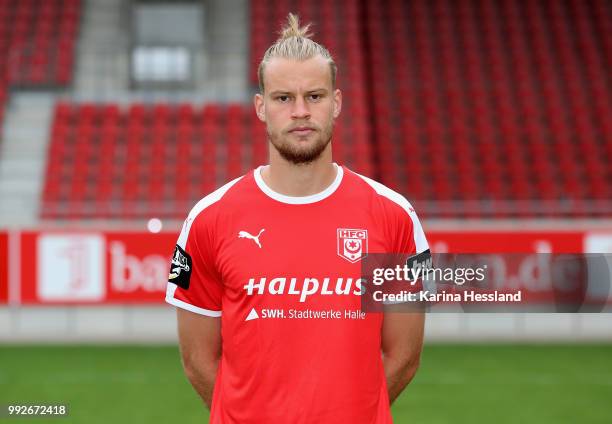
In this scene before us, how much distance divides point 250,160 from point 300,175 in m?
10.4

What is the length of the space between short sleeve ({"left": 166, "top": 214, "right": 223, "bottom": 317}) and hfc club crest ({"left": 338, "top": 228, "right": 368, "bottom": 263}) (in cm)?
36

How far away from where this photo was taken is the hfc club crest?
88.0 inches

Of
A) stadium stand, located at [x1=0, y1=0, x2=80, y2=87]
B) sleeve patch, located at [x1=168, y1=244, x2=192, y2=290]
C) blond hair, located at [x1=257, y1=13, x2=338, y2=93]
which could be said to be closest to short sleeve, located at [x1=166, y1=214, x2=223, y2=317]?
sleeve patch, located at [x1=168, y1=244, x2=192, y2=290]

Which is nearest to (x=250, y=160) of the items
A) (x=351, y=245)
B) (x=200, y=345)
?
(x=200, y=345)

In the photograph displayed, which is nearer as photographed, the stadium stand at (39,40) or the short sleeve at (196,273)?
the short sleeve at (196,273)

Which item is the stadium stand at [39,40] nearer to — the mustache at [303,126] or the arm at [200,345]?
the arm at [200,345]

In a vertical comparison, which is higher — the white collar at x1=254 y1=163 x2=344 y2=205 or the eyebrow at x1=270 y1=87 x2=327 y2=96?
the eyebrow at x1=270 y1=87 x2=327 y2=96

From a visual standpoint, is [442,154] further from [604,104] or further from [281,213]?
[281,213]

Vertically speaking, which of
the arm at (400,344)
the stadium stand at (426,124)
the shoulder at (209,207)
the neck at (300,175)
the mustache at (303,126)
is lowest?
the arm at (400,344)

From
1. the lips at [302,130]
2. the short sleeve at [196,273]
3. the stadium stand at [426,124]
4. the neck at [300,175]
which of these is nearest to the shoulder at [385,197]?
the neck at [300,175]

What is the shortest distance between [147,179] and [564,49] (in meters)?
8.16

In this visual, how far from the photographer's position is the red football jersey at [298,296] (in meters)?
2.19

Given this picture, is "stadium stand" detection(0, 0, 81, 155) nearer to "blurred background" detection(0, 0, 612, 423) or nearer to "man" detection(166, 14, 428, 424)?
"blurred background" detection(0, 0, 612, 423)

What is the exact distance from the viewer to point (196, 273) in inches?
94.0
